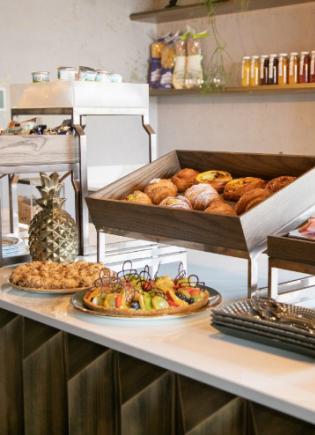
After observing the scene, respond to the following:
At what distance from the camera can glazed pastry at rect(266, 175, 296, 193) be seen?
6.86 feet

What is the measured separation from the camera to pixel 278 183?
2.11 meters

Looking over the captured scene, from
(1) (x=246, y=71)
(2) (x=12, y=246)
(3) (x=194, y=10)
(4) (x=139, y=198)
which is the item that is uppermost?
(3) (x=194, y=10)

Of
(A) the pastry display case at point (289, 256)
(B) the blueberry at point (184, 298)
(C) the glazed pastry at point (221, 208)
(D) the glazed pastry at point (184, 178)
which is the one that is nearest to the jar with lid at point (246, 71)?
(D) the glazed pastry at point (184, 178)

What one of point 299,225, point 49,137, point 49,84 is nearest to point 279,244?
point 299,225

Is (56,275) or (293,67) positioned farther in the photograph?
(293,67)

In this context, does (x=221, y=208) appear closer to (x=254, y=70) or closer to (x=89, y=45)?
(x=254, y=70)

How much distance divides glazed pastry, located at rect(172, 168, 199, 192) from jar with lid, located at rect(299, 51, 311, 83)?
2.37m

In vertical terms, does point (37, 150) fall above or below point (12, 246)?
above

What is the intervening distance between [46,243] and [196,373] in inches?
40.5

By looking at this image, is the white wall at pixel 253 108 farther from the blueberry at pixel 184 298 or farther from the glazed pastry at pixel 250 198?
the blueberry at pixel 184 298

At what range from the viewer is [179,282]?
185 cm

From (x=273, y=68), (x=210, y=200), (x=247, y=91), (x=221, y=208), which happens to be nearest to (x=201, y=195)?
(x=210, y=200)

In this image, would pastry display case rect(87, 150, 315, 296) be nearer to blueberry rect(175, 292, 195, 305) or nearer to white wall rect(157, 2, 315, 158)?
blueberry rect(175, 292, 195, 305)

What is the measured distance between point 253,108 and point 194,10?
87cm
